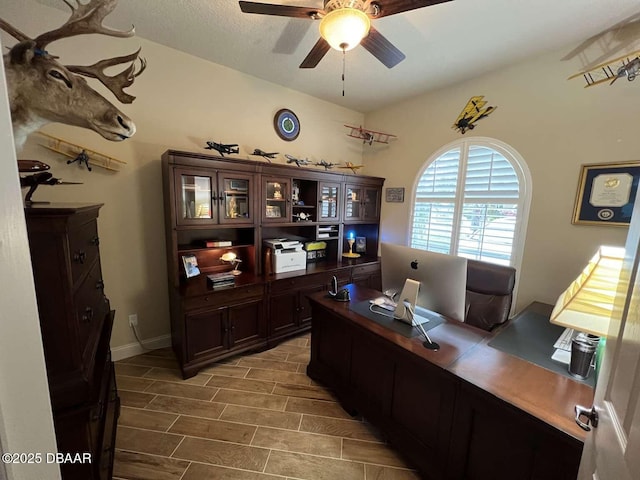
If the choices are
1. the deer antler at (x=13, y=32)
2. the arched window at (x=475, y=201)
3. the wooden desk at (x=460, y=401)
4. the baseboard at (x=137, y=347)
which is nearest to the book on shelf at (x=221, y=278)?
the baseboard at (x=137, y=347)

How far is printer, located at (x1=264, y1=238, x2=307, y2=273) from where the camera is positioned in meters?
2.79

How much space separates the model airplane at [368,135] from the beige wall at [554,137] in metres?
0.88

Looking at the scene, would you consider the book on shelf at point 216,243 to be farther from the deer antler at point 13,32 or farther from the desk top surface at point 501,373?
the deer antler at point 13,32

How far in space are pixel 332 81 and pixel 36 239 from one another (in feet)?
9.58

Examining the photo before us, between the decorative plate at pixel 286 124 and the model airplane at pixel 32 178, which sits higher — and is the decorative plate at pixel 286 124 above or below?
above

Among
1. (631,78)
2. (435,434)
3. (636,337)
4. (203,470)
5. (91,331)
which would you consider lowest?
(203,470)

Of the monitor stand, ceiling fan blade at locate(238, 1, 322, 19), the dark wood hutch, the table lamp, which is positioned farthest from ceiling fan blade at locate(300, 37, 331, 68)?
the table lamp

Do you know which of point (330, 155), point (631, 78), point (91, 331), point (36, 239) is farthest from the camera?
point (330, 155)

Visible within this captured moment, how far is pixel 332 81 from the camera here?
9.41 ft

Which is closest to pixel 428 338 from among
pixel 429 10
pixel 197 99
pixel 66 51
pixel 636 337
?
pixel 636 337

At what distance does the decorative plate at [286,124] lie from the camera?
9.97 feet

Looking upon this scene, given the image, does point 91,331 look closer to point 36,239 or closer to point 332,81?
point 36,239

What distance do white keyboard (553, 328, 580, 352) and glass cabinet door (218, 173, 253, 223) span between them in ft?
8.21

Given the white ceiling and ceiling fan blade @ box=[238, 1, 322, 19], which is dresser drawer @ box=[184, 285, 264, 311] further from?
the white ceiling
